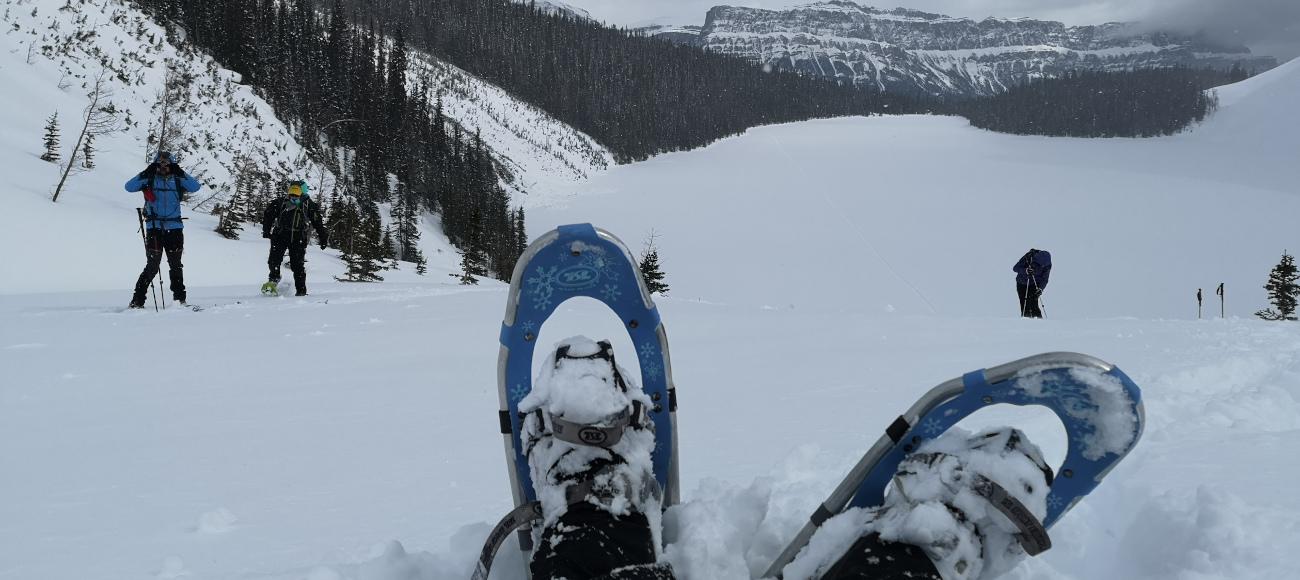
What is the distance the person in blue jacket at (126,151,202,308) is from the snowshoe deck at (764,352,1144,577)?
807 cm

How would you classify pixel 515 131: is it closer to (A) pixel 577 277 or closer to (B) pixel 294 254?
(B) pixel 294 254

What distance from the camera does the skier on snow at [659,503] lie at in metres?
1.58

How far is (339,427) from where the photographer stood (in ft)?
10.8

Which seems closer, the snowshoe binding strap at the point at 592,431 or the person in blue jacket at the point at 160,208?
the snowshoe binding strap at the point at 592,431

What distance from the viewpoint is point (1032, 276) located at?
10305mm

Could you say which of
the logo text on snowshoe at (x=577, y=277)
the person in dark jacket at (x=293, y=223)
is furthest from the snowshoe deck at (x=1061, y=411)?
the person in dark jacket at (x=293, y=223)

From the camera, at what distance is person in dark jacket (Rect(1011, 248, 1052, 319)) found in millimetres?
10133

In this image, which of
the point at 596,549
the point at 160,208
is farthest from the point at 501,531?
the point at 160,208

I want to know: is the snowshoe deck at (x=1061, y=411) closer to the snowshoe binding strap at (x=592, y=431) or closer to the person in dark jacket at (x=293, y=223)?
the snowshoe binding strap at (x=592, y=431)

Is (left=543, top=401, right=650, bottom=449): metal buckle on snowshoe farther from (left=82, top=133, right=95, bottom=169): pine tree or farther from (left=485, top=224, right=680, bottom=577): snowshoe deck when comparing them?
(left=82, top=133, right=95, bottom=169): pine tree

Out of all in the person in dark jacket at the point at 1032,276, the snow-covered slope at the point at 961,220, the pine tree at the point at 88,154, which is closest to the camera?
the person in dark jacket at the point at 1032,276

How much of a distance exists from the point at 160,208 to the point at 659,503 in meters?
8.05

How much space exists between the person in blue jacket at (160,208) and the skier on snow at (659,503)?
292 inches

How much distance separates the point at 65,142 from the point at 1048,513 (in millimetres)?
21268
